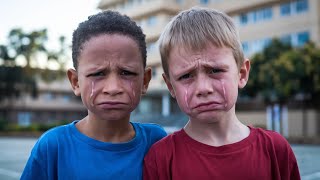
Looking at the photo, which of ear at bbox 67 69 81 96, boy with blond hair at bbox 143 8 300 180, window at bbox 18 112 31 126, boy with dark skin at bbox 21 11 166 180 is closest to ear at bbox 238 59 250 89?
boy with blond hair at bbox 143 8 300 180

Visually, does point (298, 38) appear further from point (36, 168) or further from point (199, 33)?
point (36, 168)

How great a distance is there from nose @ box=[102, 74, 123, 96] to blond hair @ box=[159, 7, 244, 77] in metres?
0.27

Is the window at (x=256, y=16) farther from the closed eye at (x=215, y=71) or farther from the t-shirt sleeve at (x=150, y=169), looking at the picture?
the t-shirt sleeve at (x=150, y=169)

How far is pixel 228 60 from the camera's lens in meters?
1.83

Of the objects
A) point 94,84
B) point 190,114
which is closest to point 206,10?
point 190,114

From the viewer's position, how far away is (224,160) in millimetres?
1795

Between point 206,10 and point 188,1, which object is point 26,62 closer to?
point 188,1

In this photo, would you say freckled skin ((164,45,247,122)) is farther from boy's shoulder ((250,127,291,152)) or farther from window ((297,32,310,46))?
window ((297,32,310,46))

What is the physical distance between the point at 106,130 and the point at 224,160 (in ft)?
1.86

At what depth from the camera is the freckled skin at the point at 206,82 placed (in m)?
1.78

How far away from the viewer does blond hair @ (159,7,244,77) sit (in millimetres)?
1829

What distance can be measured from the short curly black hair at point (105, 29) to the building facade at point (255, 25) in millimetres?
20312

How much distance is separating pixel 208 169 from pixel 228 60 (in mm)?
498

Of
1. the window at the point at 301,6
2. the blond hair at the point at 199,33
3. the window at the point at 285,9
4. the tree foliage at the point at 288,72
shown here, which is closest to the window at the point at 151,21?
the window at the point at 285,9
